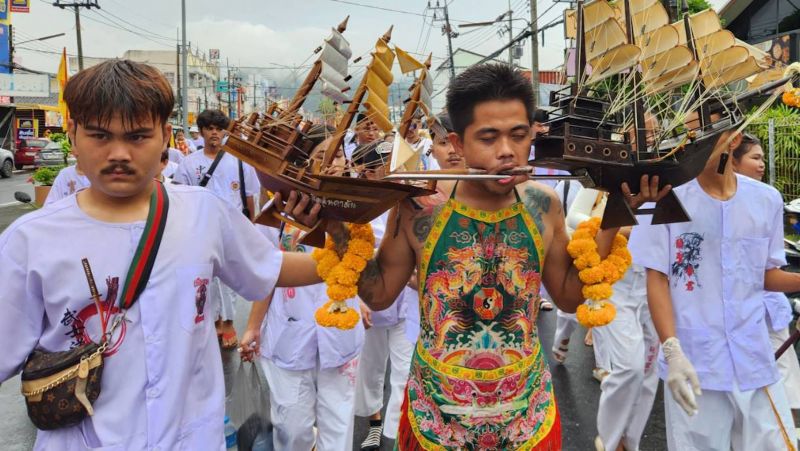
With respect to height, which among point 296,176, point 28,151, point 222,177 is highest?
point 28,151

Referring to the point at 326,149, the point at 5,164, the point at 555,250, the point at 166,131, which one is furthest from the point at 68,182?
the point at 5,164

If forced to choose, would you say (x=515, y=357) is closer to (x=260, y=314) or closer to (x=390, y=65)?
(x=390, y=65)

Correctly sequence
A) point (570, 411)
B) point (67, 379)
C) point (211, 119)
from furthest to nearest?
point (211, 119)
point (570, 411)
point (67, 379)

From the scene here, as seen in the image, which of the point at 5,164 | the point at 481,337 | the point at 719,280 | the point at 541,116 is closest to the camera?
the point at 481,337

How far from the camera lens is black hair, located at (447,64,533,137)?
214 centimetres

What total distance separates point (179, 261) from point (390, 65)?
1042 millimetres

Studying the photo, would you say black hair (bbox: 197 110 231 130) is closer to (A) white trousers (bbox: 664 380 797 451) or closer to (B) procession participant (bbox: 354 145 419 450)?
(B) procession participant (bbox: 354 145 419 450)

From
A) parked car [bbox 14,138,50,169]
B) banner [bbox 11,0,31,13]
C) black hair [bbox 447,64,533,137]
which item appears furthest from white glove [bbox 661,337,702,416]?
banner [bbox 11,0,31,13]

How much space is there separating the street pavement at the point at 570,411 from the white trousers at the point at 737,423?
126 cm

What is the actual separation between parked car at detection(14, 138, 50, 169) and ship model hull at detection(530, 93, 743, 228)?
32135 mm

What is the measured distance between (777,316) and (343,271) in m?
2.84

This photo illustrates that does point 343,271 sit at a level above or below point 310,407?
above

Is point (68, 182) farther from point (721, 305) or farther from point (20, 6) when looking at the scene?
point (20, 6)

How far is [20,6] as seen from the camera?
40250mm
